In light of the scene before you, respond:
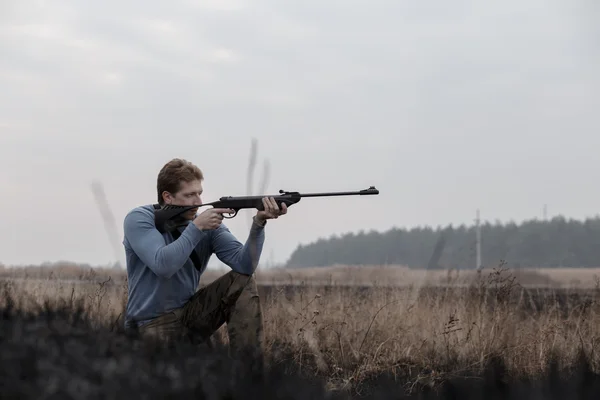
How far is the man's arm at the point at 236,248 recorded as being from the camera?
4.56 meters

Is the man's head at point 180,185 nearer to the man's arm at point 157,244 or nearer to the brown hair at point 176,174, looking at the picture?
the brown hair at point 176,174

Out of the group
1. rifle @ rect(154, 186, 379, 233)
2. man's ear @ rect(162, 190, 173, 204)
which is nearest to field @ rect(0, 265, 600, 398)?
rifle @ rect(154, 186, 379, 233)

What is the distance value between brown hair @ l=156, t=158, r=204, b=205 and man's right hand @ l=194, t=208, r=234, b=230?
0.33 meters

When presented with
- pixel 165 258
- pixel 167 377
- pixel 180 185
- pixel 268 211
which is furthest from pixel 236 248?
pixel 167 377

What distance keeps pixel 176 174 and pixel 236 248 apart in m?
0.57

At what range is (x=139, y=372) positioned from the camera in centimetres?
209

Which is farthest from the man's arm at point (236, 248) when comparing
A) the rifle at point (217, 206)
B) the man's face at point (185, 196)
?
the man's face at point (185, 196)

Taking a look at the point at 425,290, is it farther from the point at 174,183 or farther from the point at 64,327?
the point at 64,327

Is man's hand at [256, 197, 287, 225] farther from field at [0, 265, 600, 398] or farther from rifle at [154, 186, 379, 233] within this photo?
field at [0, 265, 600, 398]

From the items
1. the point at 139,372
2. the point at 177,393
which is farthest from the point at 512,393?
the point at 139,372

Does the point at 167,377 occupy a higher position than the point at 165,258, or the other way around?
the point at 165,258

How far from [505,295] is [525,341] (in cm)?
75

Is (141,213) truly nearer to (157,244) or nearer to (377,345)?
(157,244)

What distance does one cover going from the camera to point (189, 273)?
4.87 meters
